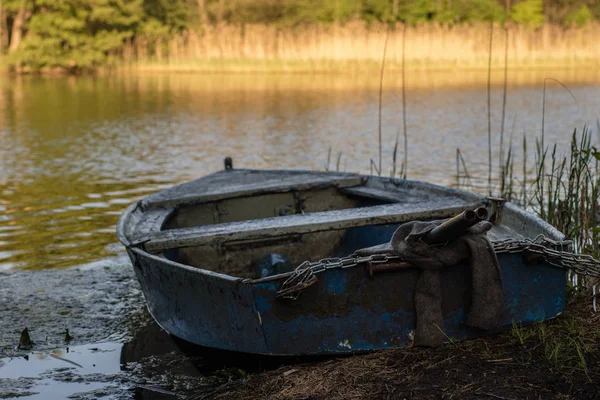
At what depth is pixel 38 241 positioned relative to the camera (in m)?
7.83

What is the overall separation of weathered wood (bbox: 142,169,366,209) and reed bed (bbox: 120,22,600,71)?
19.6 metres

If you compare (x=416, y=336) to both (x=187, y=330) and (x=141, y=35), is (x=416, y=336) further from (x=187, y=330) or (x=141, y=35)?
(x=141, y=35)

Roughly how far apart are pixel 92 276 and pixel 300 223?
2362 mm

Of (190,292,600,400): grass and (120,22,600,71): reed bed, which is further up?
(120,22,600,71): reed bed

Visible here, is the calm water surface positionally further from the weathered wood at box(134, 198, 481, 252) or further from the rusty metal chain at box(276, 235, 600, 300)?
the rusty metal chain at box(276, 235, 600, 300)

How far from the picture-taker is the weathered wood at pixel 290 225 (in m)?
4.86

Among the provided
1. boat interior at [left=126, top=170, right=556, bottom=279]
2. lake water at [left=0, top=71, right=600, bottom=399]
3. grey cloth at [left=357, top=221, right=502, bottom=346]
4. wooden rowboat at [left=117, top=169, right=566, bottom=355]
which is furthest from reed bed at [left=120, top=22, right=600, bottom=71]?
grey cloth at [left=357, top=221, right=502, bottom=346]

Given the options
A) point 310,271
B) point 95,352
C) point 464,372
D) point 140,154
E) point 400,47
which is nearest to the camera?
point 464,372

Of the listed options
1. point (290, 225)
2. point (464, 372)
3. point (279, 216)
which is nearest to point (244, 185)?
point (279, 216)

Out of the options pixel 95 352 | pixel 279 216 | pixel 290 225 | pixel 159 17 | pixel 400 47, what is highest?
pixel 159 17

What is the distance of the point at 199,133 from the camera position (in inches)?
634

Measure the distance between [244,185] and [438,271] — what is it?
3.01 m

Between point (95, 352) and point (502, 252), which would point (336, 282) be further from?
point (95, 352)

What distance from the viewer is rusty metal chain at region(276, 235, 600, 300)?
3.89 meters
